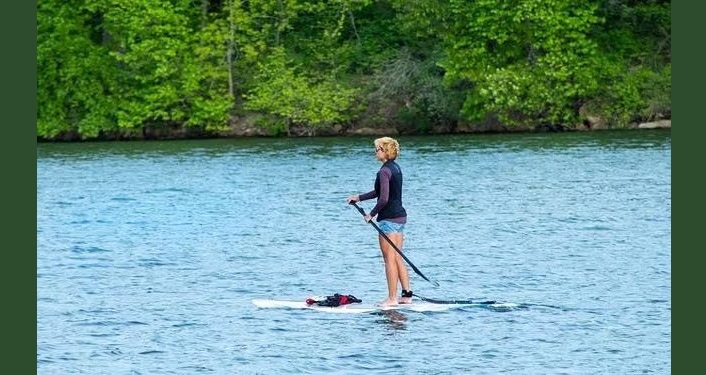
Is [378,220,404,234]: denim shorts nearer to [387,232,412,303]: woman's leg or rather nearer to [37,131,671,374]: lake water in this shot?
[387,232,412,303]: woman's leg

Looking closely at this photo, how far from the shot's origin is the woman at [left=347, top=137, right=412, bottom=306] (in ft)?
84.5

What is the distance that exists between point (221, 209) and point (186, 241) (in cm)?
659

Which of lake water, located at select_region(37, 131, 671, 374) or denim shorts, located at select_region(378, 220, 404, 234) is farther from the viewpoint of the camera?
denim shorts, located at select_region(378, 220, 404, 234)

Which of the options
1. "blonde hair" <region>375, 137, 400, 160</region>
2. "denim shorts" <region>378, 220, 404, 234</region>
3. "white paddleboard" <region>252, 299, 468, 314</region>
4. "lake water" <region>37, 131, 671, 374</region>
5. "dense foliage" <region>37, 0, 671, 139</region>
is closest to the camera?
"lake water" <region>37, 131, 671, 374</region>

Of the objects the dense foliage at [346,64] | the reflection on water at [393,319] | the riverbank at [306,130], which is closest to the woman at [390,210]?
the reflection on water at [393,319]

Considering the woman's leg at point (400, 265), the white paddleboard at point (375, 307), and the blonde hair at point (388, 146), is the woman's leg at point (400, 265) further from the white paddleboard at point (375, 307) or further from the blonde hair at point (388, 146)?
the blonde hair at point (388, 146)

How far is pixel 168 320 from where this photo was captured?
26.7m

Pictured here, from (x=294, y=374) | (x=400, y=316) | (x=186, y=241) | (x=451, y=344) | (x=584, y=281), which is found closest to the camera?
(x=294, y=374)

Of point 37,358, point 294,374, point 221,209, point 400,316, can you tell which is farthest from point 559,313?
point 221,209

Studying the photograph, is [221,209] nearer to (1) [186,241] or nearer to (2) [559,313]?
(1) [186,241]

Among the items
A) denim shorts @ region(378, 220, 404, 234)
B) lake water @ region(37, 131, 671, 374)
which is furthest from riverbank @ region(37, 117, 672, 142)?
denim shorts @ region(378, 220, 404, 234)

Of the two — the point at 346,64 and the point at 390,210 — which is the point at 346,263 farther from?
the point at 346,64

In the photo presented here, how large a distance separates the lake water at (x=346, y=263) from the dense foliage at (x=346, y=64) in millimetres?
12234

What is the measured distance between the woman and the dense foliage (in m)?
42.8
